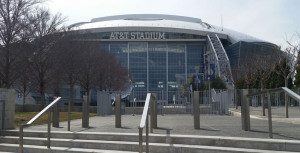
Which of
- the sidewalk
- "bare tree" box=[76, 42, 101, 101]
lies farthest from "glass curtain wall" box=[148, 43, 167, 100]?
the sidewalk

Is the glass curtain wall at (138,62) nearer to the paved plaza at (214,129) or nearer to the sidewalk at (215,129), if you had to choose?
the paved plaza at (214,129)

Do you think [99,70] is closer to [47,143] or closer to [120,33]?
[47,143]

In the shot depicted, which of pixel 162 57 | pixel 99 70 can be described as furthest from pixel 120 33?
pixel 99 70

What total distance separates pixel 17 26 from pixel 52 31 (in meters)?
6.83

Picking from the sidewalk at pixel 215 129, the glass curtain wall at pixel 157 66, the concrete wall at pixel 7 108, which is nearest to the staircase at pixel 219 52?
the glass curtain wall at pixel 157 66

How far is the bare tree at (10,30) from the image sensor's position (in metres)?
17.5

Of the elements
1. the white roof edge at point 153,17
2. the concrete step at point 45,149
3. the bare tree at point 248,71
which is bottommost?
the concrete step at point 45,149

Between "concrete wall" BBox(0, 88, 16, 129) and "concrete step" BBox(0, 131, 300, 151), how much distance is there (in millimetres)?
1851

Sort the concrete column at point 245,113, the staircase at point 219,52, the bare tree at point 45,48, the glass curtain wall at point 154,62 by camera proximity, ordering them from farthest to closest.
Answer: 1. the glass curtain wall at point 154,62
2. the staircase at point 219,52
3. the bare tree at point 45,48
4. the concrete column at point 245,113

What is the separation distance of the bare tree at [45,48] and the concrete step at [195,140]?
1575cm

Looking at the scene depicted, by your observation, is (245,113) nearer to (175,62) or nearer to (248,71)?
(248,71)

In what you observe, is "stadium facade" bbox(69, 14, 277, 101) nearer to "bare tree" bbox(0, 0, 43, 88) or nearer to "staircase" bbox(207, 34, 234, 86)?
"staircase" bbox(207, 34, 234, 86)

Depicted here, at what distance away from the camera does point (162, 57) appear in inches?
2896

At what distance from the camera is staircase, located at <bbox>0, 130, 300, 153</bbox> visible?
6418mm
